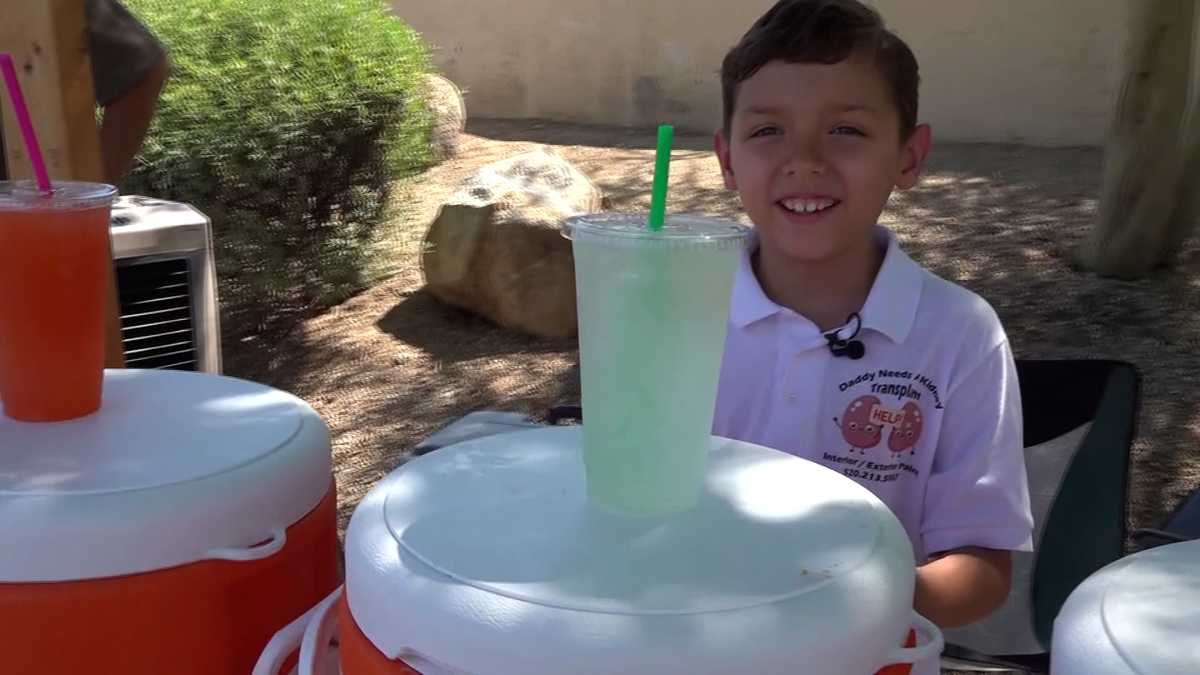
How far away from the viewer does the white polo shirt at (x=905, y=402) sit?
1427 mm

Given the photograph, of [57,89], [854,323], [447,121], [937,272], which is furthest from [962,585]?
[447,121]

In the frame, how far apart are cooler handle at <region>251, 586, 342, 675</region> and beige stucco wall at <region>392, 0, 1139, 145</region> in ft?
21.0

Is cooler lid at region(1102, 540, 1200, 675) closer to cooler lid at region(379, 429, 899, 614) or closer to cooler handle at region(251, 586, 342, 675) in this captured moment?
cooler lid at region(379, 429, 899, 614)

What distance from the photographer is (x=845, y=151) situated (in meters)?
1.49

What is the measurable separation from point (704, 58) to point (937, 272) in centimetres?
427

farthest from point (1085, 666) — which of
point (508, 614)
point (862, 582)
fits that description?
→ point (508, 614)

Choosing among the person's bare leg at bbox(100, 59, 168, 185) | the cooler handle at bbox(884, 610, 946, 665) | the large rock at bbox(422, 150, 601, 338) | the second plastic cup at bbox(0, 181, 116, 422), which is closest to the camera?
the cooler handle at bbox(884, 610, 946, 665)

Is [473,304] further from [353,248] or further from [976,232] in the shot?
[976,232]

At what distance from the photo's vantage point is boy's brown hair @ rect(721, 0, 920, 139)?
1.50m

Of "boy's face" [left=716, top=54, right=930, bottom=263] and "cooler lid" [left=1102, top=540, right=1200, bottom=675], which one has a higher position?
"boy's face" [left=716, top=54, right=930, bottom=263]

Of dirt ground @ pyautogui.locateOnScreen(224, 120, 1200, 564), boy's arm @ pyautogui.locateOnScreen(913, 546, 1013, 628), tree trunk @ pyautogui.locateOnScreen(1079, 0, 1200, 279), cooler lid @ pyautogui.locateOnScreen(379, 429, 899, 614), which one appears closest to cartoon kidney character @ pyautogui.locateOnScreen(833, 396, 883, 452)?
boy's arm @ pyautogui.locateOnScreen(913, 546, 1013, 628)

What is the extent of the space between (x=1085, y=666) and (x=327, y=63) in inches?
165

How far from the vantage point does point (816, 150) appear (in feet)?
4.87

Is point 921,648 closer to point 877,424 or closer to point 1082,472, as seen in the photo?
point 877,424
